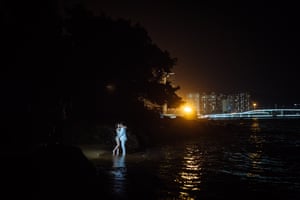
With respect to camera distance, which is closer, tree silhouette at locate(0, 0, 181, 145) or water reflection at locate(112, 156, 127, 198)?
water reflection at locate(112, 156, 127, 198)

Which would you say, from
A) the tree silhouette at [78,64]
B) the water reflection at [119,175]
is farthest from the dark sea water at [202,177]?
the tree silhouette at [78,64]

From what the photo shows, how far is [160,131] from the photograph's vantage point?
133 feet

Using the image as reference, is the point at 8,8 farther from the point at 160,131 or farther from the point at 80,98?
the point at 160,131

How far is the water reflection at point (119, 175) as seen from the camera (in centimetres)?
1178

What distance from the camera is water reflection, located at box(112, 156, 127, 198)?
38.6 ft

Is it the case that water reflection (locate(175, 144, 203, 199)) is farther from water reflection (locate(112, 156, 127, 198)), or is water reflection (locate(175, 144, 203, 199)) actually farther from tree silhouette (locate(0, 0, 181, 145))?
tree silhouette (locate(0, 0, 181, 145))

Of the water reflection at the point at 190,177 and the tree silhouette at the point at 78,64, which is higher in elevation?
the tree silhouette at the point at 78,64

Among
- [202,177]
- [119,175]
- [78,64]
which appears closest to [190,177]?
[202,177]

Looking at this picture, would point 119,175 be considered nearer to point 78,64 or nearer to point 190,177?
point 190,177

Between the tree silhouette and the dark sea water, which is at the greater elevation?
the tree silhouette

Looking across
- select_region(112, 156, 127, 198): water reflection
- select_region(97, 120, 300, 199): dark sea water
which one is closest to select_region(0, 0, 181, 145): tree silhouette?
select_region(112, 156, 127, 198): water reflection

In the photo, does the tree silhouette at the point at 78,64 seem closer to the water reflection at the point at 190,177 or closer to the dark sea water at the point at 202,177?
the dark sea water at the point at 202,177

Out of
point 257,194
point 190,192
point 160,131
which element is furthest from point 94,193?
point 160,131

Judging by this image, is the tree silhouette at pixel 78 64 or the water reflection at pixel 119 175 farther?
the tree silhouette at pixel 78 64
